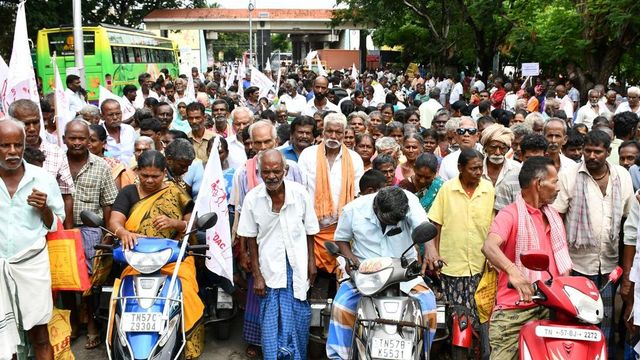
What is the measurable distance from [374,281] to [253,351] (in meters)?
1.97

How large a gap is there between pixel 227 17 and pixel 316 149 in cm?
5175

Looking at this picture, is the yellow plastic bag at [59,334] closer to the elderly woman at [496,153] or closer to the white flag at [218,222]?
the white flag at [218,222]

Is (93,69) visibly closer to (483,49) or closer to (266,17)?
(483,49)

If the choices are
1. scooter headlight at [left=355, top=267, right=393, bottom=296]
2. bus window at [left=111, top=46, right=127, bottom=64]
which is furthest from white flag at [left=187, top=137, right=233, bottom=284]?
bus window at [left=111, top=46, right=127, bottom=64]

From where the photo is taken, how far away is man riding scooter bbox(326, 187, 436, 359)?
410 cm

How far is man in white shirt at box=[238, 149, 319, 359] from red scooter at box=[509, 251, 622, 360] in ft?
6.03

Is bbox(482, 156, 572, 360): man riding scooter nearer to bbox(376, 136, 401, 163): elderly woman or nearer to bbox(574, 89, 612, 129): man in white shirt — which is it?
bbox(376, 136, 401, 163): elderly woman

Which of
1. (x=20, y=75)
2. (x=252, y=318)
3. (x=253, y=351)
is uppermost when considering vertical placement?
(x=20, y=75)

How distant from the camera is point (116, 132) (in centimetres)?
772

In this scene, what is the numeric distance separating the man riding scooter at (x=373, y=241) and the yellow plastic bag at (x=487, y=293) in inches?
16.8

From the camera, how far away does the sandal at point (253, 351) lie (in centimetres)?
536

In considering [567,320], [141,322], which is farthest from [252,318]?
[567,320]

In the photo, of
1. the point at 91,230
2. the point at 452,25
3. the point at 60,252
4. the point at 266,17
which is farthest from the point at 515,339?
the point at 266,17

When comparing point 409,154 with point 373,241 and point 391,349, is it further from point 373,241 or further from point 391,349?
point 391,349
